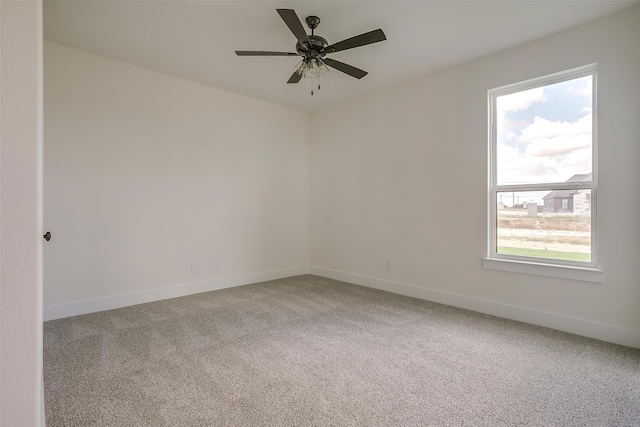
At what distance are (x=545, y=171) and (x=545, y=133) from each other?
0.37 metres

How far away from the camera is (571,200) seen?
9.44 ft

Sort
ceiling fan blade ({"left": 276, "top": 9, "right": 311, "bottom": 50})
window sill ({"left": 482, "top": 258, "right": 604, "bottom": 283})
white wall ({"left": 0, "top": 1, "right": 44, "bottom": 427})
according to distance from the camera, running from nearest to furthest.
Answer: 1. white wall ({"left": 0, "top": 1, "right": 44, "bottom": 427})
2. ceiling fan blade ({"left": 276, "top": 9, "right": 311, "bottom": 50})
3. window sill ({"left": 482, "top": 258, "right": 604, "bottom": 283})

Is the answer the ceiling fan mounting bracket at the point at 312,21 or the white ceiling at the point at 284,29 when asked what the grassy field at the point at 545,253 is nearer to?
the white ceiling at the point at 284,29

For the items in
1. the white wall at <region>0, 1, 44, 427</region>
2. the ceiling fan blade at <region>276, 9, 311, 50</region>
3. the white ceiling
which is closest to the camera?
the white wall at <region>0, 1, 44, 427</region>

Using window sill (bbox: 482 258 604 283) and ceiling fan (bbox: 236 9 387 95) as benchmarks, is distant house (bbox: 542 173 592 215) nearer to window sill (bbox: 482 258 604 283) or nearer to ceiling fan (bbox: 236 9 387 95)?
window sill (bbox: 482 258 604 283)

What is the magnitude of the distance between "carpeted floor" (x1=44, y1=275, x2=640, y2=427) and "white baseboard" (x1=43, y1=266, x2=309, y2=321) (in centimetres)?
16

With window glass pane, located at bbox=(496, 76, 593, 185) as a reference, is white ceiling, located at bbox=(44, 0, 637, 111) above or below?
above

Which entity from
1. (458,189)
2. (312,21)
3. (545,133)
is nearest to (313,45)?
(312,21)

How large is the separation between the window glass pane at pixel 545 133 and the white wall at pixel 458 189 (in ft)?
0.54

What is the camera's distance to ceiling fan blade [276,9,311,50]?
2.06 meters

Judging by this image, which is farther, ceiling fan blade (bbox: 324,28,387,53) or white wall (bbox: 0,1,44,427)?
ceiling fan blade (bbox: 324,28,387,53)

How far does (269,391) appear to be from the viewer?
6.24ft

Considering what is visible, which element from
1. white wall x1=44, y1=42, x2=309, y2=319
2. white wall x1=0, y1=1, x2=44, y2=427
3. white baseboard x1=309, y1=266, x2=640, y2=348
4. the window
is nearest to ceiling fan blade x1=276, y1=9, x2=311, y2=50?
white wall x1=0, y1=1, x2=44, y2=427

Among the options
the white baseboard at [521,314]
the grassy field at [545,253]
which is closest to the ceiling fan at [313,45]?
the grassy field at [545,253]
